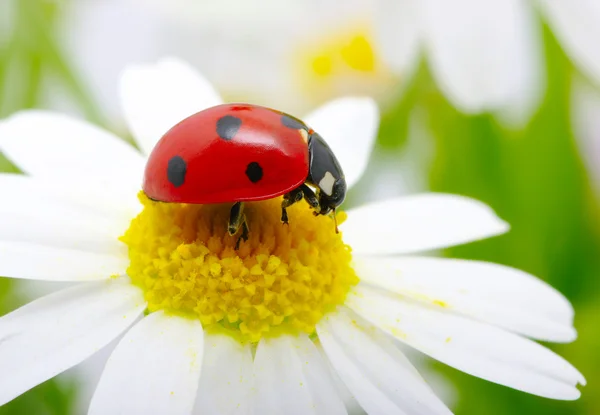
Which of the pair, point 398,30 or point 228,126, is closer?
point 228,126

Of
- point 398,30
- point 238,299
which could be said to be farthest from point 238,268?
point 398,30

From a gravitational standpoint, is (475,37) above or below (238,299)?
above

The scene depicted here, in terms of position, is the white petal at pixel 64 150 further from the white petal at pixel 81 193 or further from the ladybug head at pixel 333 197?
the ladybug head at pixel 333 197

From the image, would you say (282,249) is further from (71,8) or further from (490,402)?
(71,8)

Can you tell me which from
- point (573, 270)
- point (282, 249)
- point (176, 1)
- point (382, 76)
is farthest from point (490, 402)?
point (176, 1)

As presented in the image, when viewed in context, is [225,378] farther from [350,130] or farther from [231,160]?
[350,130]

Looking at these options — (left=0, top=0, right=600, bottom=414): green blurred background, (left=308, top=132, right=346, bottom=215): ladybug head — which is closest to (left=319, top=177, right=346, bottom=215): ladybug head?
(left=308, top=132, right=346, bottom=215): ladybug head
